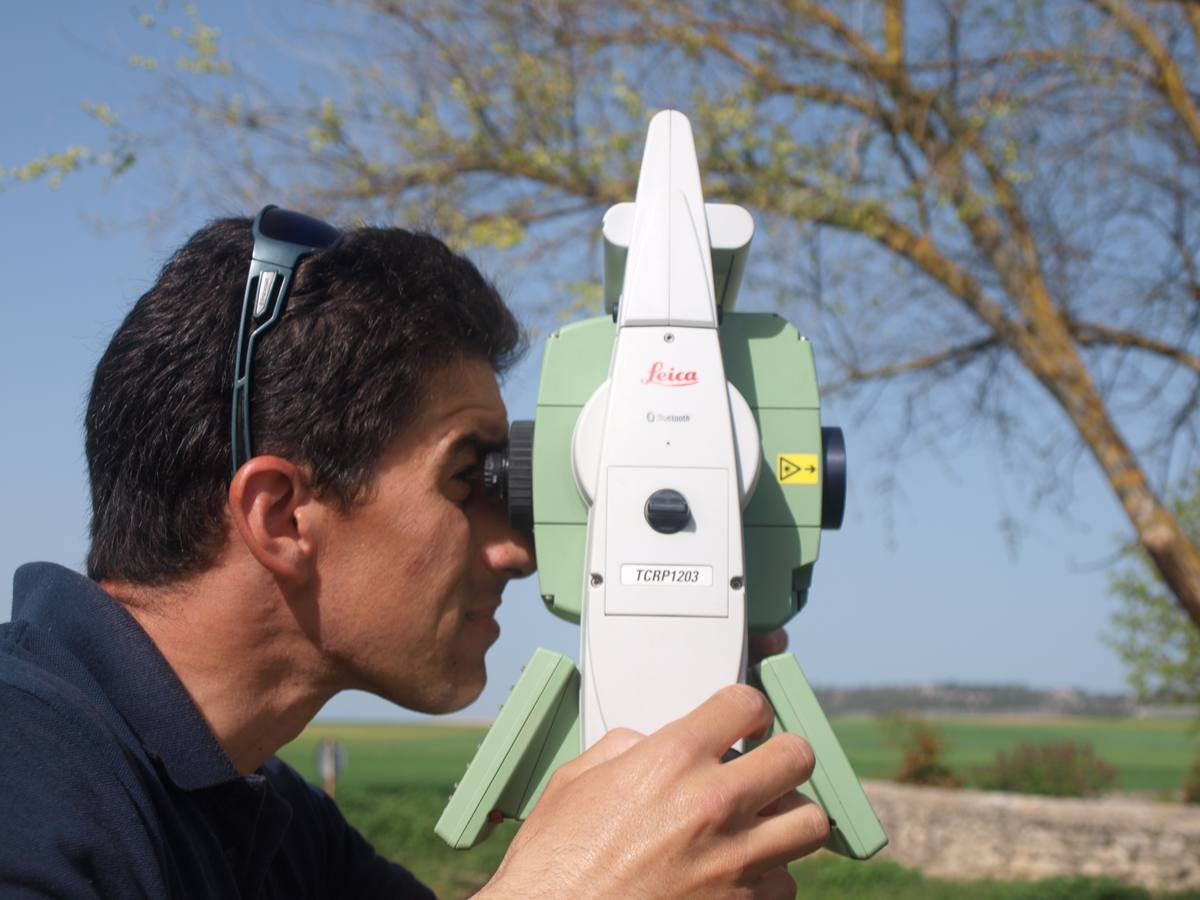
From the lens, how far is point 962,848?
12914 mm

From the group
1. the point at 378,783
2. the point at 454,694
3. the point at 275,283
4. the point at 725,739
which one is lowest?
the point at 378,783

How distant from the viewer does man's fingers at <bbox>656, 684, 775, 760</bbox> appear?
4.07 feet

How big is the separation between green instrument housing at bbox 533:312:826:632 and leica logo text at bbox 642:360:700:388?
0.12 m

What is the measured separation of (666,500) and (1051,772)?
17.0 metres

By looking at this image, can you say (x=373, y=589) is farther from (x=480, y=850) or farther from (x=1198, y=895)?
(x=1198, y=895)

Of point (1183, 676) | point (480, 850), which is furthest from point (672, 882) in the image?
point (1183, 676)

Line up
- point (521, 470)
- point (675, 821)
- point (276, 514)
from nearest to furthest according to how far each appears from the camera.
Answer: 1. point (675, 821)
2. point (521, 470)
3. point (276, 514)

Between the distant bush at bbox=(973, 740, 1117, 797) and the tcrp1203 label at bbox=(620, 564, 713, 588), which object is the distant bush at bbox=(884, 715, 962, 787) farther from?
the tcrp1203 label at bbox=(620, 564, 713, 588)

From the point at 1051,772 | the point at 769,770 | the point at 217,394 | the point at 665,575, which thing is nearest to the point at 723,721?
the point at 769,770

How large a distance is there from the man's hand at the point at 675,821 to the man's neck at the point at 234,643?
0.55m

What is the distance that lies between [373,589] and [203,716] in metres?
0.28

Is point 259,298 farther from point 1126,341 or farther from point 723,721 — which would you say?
point 1126,341

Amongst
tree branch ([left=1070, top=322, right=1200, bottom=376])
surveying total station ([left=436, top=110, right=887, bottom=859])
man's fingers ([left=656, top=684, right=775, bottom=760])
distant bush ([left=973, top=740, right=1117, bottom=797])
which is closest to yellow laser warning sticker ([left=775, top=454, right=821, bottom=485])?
surveying total station ([left=436, top=110, right=887, bottom=859])

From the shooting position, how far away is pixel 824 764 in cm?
143
